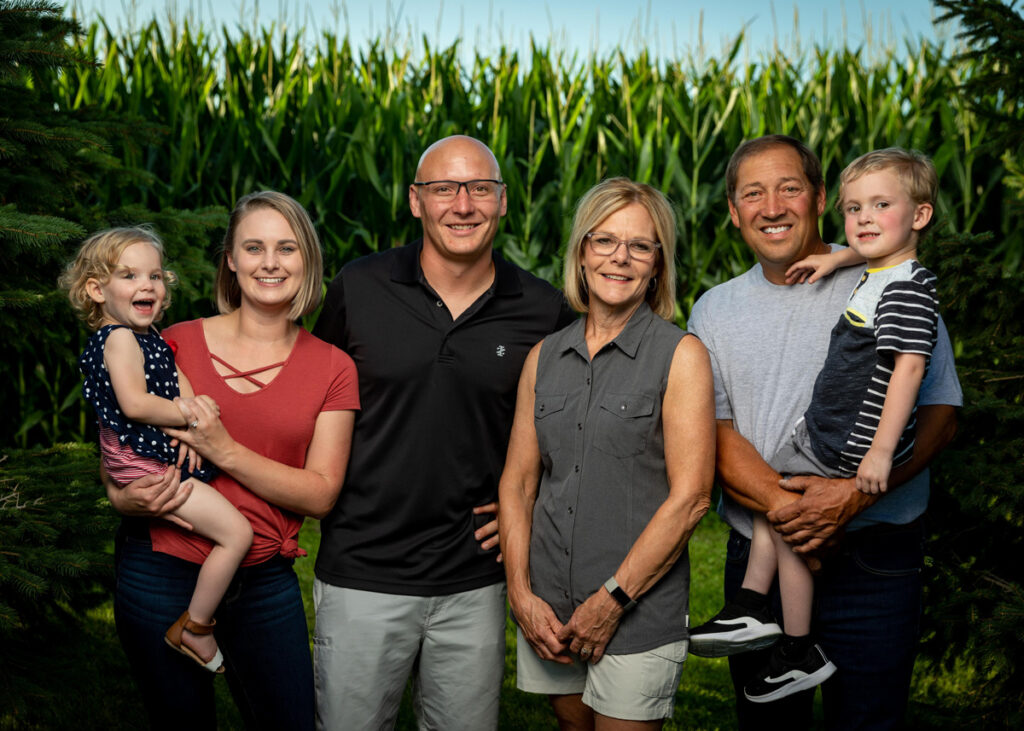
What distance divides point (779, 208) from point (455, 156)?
0.87 meters

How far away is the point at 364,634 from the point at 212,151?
15.5 feet

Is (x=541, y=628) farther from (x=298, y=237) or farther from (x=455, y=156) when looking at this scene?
(x=455, y=156)

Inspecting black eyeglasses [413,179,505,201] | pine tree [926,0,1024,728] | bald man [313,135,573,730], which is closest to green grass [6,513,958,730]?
pine tree [926,0,1024,728]

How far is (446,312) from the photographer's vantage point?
2.40 metres

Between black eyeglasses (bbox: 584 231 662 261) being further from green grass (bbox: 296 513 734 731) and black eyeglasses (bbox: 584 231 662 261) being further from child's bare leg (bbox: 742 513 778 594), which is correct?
green grass (bbox: 296 513 734 731)

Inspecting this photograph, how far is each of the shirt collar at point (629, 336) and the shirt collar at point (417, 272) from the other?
322 millimetres

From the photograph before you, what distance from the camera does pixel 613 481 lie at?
82.0 inches

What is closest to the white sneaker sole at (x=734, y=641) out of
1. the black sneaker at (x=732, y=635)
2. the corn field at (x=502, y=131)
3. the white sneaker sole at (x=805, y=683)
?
the black sneaker at (x=732, y=635)

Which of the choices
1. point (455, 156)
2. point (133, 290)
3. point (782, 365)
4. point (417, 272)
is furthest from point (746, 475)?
point (133, 290)

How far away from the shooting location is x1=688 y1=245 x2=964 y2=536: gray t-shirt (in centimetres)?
222

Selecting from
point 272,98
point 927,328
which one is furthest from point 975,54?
point 272,98

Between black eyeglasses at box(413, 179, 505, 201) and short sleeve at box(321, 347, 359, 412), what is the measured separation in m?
0.52

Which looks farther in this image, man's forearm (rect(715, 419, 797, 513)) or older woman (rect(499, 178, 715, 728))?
man's forearm (rect(715, 419, 797, 513))

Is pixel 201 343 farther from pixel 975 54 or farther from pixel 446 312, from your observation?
pixel 975 54
